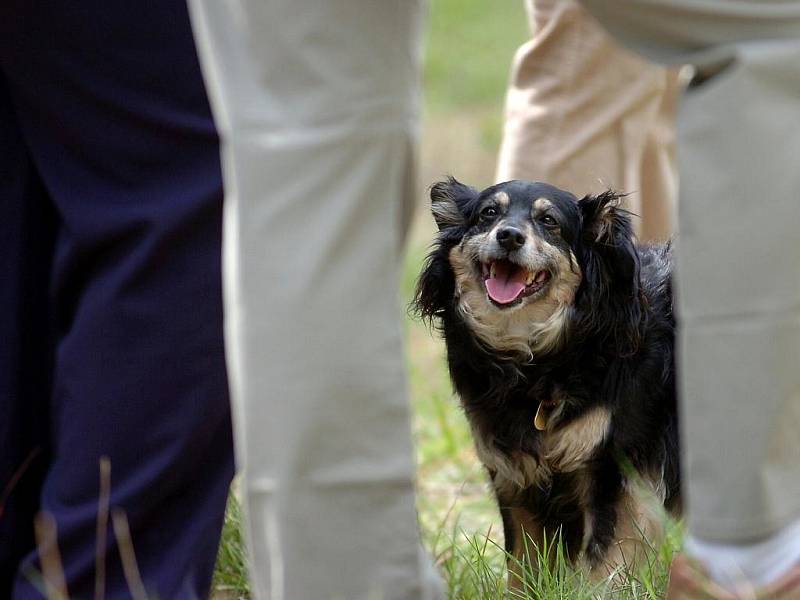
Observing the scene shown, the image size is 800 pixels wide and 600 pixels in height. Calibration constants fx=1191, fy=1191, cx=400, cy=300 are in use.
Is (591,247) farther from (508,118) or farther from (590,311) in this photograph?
(508,118)

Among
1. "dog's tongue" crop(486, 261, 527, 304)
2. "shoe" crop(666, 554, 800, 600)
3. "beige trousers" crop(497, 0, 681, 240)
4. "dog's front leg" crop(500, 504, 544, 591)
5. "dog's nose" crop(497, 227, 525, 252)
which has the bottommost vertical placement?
"dog's front leg" crop(500, 504, 544, 591)

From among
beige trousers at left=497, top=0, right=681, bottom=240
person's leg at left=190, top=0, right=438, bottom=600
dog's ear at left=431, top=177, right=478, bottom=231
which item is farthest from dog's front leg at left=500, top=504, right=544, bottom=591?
person's leg at left=190, top=0, right=438, bottom=600

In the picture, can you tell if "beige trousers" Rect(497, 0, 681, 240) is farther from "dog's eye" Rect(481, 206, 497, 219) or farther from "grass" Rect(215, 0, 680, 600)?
"grass" Rect(215, 0, 680, 600)

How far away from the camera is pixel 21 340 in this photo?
2.28 m

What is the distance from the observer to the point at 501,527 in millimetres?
3252

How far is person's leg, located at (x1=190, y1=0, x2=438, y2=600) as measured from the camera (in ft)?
5.06

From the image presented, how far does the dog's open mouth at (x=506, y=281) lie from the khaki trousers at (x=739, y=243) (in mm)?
1619

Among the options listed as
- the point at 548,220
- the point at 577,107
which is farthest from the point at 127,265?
the point at 577,107

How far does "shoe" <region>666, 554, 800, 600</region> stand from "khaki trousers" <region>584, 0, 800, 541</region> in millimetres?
72

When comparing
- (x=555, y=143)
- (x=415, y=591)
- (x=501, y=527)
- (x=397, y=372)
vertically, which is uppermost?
(x=555, y=143)

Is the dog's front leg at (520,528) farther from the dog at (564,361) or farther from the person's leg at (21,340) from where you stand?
the person's leg at (21,340)

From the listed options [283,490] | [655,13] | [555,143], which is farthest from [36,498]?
[555,143]

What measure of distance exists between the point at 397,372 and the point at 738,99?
0.57 meters

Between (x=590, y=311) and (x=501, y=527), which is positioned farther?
(x=501, y=527)
